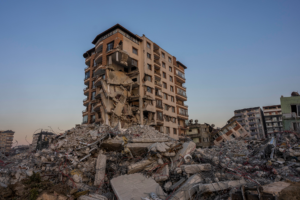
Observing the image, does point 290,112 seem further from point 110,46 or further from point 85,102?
point 85,102

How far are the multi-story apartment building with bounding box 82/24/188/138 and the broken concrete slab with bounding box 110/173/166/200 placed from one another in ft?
62.9

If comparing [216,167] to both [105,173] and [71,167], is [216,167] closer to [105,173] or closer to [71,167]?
[105,173]

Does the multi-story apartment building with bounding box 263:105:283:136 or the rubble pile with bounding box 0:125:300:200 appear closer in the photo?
the rubble pile with bounding box 0:125:300:200

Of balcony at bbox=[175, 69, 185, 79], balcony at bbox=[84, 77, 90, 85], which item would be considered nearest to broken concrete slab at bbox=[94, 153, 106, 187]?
balcony at bbox=[84, 77, 90, 85]

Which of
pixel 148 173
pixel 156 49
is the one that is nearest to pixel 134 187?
pixel 148 173

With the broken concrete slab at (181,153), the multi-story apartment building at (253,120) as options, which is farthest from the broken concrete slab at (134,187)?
the multi-story apartment building at (253,120)

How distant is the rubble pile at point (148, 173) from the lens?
5609mm

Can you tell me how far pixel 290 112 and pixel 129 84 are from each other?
74.0 ft

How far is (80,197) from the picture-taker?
19.8 ft

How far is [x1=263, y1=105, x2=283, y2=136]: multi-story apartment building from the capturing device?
70188 mm

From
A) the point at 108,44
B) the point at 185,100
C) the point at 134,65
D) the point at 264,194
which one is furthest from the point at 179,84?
the point at 264,194

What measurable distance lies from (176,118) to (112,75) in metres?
17.5

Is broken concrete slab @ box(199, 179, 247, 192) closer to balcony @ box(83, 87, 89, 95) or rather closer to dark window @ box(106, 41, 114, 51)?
dark window @ box(106, 41, 114, 51)

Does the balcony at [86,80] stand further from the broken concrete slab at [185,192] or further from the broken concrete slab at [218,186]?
the broken concrete slab at [218,186]
